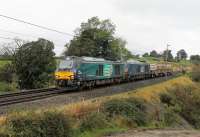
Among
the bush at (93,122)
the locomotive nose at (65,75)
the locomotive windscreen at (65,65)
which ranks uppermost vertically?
the locomotive windscreen at (65,65)

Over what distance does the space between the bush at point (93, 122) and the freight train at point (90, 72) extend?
14.3 metres

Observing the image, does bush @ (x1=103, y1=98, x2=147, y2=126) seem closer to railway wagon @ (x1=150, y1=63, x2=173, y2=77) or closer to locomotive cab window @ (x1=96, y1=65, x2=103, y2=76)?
locomotive cab window @ (x1=96, y1=65, x2=103, y2=76)

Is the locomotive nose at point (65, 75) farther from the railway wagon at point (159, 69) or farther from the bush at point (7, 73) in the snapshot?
the railway wagon at point (159, 69)

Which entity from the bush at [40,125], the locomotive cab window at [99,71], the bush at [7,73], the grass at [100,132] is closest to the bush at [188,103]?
the locomotive cab window at [99,71]

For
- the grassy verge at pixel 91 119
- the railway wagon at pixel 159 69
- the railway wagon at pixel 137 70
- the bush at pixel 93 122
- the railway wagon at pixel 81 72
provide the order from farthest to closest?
the railway wagon at pixel 159 69, the railway wagon at pixel 137 70, the railway wagon at pixel 81 72, the bush at pixel 93 122, the grassy verge at pixel 91 119

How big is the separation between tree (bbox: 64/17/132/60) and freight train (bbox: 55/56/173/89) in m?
26.7

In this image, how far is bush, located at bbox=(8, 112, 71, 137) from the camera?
599 inches

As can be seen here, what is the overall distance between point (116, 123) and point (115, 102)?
2.14 metres

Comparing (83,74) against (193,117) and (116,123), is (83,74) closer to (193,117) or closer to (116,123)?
(193,117)

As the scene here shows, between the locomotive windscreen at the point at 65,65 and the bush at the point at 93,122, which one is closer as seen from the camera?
the bush at the point at 93,122

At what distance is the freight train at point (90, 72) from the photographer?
116ft

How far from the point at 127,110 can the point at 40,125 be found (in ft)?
29.0

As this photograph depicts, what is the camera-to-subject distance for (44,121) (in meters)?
16.3

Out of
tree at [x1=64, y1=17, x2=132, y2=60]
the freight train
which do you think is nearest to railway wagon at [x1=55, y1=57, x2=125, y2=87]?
the freight train
